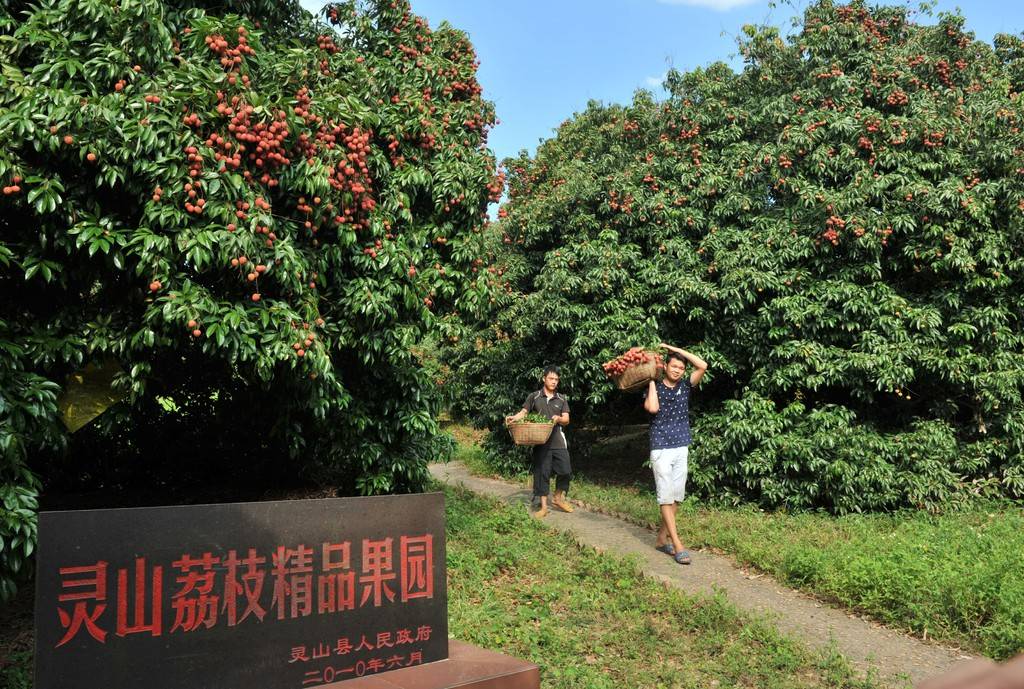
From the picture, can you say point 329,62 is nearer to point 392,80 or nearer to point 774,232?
point 392,80

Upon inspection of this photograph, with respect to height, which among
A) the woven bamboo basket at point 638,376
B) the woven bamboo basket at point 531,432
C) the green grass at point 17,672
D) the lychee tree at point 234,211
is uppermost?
the lychee tree at point 234,211

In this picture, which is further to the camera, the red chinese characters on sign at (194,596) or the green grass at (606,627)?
the green grass at (606,627)

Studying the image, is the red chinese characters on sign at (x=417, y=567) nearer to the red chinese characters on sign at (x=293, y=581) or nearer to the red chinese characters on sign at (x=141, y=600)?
the red chinese characters on sign at (x=293, y=581)

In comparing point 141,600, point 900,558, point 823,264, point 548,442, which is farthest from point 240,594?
point 823,264

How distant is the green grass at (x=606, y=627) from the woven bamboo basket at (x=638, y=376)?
5.27 feet

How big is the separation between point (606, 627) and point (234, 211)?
3.67m

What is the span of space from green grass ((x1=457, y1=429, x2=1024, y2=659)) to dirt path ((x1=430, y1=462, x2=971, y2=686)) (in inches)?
5.8

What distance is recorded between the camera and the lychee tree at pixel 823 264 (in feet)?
29.0

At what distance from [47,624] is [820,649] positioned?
441 cm

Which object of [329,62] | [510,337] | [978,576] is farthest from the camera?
[510,337]

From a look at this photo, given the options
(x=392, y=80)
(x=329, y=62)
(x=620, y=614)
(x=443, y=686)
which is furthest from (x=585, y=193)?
(x=443, y=686)

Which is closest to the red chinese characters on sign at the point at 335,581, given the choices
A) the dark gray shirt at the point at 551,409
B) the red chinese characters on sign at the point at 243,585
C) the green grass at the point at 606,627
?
the red chinese characters on sign at the point at 243,585

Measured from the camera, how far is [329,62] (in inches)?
248

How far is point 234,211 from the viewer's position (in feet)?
16.4
